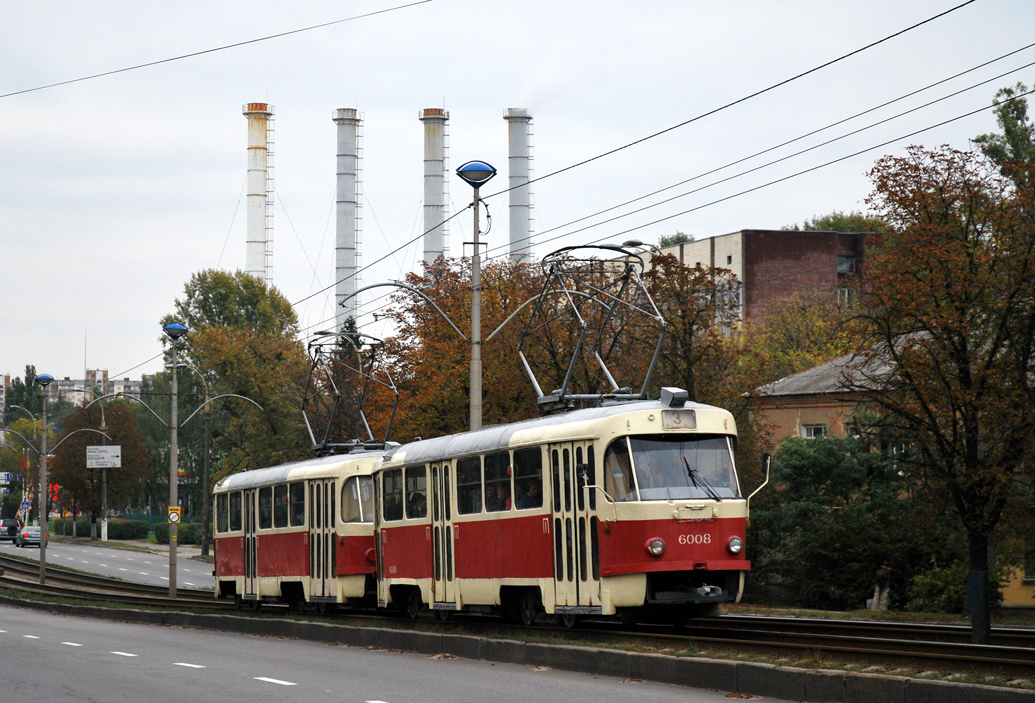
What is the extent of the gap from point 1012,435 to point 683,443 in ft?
24.6

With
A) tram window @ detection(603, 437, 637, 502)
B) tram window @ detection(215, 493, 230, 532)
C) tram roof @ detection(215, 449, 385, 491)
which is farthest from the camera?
tram window @ detection(215, 493, 230, 532)

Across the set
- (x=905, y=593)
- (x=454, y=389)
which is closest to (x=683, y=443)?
(x=905, y=593)

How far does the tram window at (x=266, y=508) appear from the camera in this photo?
95.1 feet

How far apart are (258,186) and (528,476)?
80.5 m

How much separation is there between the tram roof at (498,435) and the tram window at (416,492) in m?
0.17

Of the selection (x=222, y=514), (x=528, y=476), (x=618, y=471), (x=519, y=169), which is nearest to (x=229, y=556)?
(x=222, y=514)

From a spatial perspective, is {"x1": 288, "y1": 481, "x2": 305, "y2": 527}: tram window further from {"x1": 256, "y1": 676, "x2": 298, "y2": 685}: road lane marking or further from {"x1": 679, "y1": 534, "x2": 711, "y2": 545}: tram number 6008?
{"x1": 256, "y1": 676, "x2": 298, "y2": 685}: road lane marking

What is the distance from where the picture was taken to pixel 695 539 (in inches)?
643

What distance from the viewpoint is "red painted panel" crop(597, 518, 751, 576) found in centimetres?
1614

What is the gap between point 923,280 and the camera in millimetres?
22609

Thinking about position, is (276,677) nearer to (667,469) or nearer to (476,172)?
(667,469)

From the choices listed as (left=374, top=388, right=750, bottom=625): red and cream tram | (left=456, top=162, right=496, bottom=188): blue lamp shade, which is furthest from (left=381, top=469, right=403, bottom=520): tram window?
(left=456, top=162, right=496, bottom=188): blue lamp shade

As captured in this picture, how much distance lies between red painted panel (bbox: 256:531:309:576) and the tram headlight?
479 inches

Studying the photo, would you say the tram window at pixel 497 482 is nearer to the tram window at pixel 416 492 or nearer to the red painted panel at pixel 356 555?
the tram window at pixel 416 492
